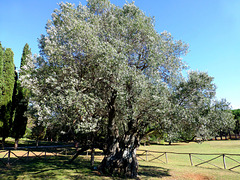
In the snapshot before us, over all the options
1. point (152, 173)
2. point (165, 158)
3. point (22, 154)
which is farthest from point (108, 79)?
point (22, 154)

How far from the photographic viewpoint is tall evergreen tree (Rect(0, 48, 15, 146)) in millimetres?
30266

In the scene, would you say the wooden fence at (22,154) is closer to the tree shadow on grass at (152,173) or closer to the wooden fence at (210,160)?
the tree shadow on grass at (152,173)

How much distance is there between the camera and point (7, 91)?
3111 cm

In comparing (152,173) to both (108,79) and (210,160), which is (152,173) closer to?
(210,160)

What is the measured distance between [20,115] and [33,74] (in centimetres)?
2450

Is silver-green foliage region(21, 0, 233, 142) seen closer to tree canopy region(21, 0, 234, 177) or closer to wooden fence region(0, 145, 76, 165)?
tree canopy region(21, 0, 234, 177)

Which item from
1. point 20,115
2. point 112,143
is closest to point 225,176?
point 112,143

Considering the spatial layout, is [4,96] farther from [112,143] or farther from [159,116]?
[159,116]

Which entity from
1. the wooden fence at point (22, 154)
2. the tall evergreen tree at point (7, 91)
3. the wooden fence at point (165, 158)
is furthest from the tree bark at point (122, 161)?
the tall evergreen tree at point (7, 91)

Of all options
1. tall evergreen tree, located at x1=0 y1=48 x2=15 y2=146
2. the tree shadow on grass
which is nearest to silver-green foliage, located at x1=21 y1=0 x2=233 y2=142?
the tree shadow on grass

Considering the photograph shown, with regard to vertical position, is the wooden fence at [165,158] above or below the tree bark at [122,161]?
below

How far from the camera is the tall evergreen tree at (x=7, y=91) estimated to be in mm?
30266

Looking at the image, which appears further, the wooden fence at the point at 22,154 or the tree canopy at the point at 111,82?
the wooden fence at the point at 22,154

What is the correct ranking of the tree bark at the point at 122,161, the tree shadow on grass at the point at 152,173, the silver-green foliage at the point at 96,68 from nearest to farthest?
the silver-green foliage at the point at 96,68 → the tree bark at the point at 122,161 → the tree shadow on grass at the point at 152,173
